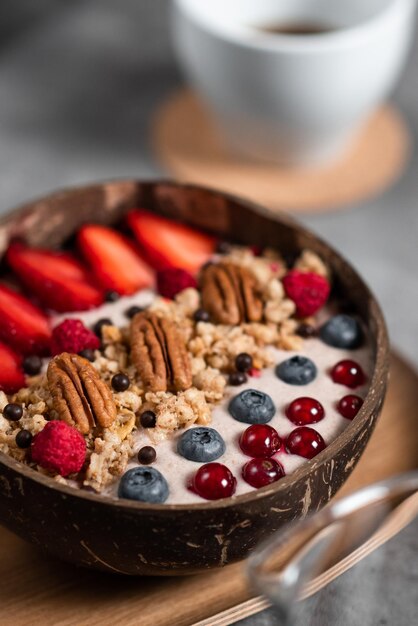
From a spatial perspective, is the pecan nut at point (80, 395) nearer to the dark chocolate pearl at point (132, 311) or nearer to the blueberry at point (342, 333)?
the dark chocolate pearl at point (132, 311)

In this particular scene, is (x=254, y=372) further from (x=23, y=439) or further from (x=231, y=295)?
(x=23, y=439)

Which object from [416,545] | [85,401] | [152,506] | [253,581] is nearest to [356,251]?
[416,545]

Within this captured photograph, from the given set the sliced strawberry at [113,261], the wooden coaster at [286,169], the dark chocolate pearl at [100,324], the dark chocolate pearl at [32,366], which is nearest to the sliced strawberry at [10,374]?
the dark chocolate pearl at [32,366]

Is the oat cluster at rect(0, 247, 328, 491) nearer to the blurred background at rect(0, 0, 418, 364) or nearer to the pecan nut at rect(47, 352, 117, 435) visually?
the pecan nut at rect(47, 352, 117, 435)

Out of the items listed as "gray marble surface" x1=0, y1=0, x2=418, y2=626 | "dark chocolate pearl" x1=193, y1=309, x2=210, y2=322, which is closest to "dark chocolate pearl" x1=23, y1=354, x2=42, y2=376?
"dark chocolate pearl" x1=193, y1=309, x2=210, y2=322

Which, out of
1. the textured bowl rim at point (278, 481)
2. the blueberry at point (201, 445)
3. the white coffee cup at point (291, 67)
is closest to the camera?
the textured bowl rim at point (278, 481)
